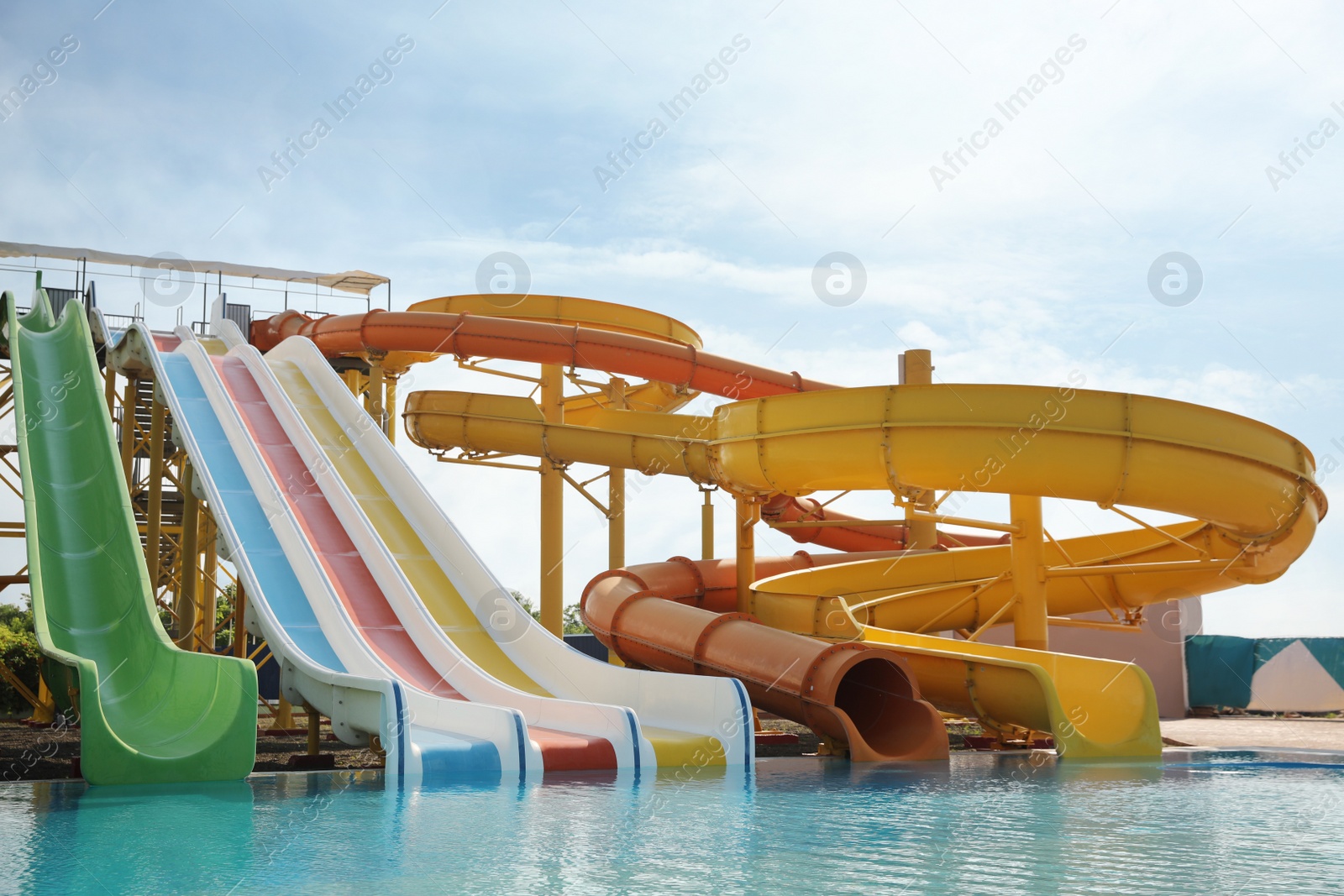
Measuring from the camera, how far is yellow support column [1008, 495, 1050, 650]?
1221 cm

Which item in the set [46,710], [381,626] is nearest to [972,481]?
[381,626]

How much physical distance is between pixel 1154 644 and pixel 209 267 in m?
18.8

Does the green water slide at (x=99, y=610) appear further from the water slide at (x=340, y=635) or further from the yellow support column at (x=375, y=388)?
the yellow support column at (x=375, y=388)

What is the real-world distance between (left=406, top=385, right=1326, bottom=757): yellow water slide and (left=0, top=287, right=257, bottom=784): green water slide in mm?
5685

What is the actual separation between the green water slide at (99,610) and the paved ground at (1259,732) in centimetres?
969

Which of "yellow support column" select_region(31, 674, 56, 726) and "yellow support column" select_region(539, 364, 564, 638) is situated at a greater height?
"yellow support column" select_region(539, 364, 564, 638)

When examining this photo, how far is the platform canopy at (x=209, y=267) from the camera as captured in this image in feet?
75.2

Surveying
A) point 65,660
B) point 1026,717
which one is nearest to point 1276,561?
point 1026,717

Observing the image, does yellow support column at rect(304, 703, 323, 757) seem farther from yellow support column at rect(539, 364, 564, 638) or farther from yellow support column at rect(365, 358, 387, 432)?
yellow support column at rect(365, 358, 387, 432)

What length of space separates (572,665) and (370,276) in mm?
14901

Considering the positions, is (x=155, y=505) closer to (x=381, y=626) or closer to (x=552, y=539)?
(x=381, y=626)

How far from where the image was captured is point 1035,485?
10.7 meters

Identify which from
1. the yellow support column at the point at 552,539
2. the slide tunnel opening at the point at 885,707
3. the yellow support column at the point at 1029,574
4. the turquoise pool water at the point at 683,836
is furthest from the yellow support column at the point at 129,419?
the yellow support column at the point at 1029,574

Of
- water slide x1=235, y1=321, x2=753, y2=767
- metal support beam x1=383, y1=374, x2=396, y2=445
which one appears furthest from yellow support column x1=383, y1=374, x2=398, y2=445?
water slide x1=235, y1=321, x2=753, y2=767
